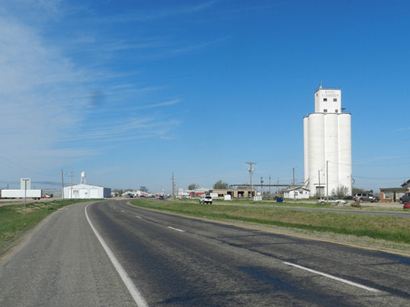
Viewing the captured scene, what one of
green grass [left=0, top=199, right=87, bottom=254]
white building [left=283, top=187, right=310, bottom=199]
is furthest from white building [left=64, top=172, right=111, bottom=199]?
green grass [left=0, top=199, right=87, bottom=254]

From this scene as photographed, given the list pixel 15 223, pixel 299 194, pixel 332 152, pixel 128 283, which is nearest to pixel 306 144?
pixel 332 152

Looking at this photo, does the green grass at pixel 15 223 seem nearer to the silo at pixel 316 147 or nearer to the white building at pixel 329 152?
the silo at pixel 316 147

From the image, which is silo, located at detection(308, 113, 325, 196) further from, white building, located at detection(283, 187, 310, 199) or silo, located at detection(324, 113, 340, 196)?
white building, located at detection(283, 187, 310, 199)

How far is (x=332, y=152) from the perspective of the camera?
11800 cm

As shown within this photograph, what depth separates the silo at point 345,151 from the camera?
11800 cm

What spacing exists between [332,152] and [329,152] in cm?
74

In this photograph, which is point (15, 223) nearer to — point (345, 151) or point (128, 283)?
point (128, 283)

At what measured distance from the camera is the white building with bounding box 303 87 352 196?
11788 cm

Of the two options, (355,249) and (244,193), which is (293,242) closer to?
(355,249)

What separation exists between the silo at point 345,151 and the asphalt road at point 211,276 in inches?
4103

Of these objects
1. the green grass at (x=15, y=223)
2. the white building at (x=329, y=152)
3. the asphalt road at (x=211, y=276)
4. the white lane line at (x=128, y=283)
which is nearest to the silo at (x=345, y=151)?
the white building at (x=329, y=152)

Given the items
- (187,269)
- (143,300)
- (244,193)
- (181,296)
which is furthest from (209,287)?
(244,193)

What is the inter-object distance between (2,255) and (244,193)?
6430 inches

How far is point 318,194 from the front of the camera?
121 meters
